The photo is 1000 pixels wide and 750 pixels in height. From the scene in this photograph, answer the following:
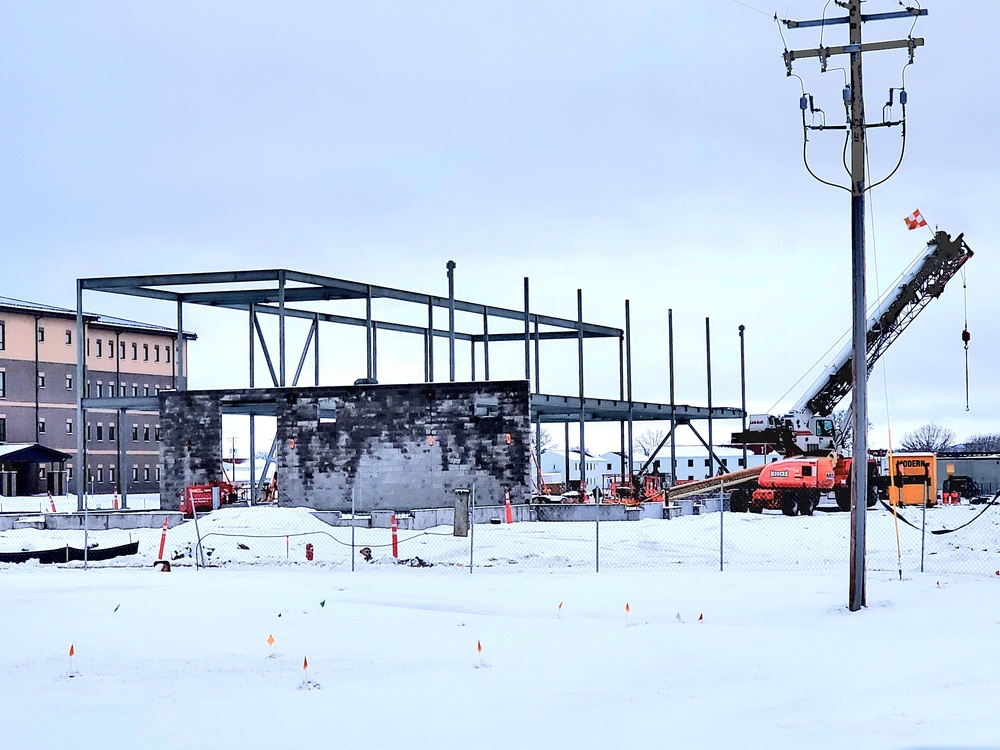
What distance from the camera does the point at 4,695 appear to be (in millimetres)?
12336

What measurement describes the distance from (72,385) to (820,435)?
175 ft

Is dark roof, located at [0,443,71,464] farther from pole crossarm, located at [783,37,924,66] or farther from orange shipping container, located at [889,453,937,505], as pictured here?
pole crossarm, located at [783,37,924,66]

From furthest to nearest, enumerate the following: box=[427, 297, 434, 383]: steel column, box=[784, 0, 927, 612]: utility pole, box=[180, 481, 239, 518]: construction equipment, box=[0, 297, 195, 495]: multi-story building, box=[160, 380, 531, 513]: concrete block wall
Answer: box=[0, 297, 195, 495]: multi-story building < box=[427, 297, 434, 383]: steel column < box=[180, 481, 239, 518]: construction equipment < box=[160, 380, 531, 513]: concrete block wall < box=[784, 0, 927, 612]: utility pole

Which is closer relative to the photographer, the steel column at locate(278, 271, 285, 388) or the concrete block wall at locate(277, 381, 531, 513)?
the concrete block wall at locate(277, 381, 531, 513)

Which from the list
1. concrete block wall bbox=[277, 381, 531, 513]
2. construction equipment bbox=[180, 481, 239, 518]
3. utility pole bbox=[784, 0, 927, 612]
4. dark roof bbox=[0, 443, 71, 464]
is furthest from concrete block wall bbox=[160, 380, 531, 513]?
dark roof bbox=[0, 443, 71, 464]

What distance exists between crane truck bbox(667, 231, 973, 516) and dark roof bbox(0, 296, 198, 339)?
157 feet

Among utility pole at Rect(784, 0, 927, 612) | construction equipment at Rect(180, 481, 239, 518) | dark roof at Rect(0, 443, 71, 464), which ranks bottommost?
construction equipment at Rect(180, 481, 239, 518)

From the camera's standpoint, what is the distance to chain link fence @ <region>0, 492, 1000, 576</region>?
88.4ft

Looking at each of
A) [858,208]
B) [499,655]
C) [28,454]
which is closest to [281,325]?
[858,208]

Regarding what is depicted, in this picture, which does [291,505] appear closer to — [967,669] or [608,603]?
[608,603]

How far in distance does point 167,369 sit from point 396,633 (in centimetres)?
7953

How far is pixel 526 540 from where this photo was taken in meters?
30.9

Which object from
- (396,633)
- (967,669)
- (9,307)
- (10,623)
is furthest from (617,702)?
(9,307)

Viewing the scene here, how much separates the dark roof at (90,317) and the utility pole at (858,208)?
68628 millimetres
